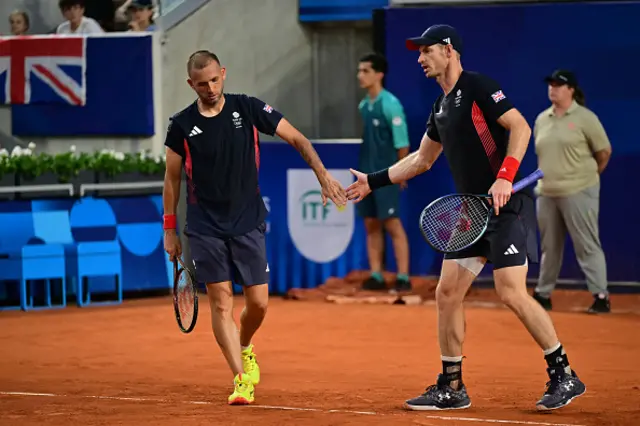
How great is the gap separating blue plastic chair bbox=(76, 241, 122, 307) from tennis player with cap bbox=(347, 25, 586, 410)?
20.8 feet

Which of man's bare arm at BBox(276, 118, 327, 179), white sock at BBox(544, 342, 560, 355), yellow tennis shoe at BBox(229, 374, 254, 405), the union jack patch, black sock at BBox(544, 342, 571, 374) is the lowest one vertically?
yellow tennis shoe at BBox(229, 374, 254, 405)

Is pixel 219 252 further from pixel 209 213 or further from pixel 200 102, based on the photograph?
pixel 200 102

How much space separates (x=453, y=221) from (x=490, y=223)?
0.22 m

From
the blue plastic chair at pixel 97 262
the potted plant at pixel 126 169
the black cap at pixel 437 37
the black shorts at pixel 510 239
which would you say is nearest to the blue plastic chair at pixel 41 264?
the blue plastic chair at pixel 97 262

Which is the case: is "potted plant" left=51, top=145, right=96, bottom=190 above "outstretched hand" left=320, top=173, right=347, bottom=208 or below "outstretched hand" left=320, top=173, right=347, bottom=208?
above

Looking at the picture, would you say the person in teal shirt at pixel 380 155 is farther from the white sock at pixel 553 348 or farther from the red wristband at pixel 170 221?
the white sock at pixel 553 348

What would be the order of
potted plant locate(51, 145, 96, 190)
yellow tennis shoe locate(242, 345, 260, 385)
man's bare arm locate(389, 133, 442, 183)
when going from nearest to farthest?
man's bare arm locate(389, 133, 442, 183)
yellow tennis shoe locate(242, 345, 260, 385)
potted plant locate(51, 145, 96, 190)

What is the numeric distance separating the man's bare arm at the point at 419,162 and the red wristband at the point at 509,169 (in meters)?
0.73

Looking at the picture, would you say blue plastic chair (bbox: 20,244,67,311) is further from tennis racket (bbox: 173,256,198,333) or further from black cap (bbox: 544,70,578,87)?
black cap (bbox: 544,70,578,87)

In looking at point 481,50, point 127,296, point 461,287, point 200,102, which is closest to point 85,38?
point 127,296

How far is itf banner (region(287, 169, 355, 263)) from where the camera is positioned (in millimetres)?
13695

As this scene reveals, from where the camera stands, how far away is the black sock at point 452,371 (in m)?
7.45

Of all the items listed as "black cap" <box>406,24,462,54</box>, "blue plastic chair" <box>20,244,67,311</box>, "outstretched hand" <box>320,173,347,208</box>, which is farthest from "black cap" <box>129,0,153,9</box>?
"black cap" <box>406,24,462,54</box>

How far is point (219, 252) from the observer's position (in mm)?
7938
